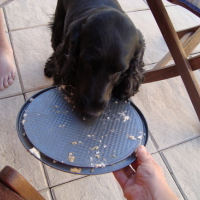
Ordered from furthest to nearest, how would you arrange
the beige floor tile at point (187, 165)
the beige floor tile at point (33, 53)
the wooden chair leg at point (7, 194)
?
the beige floor tile at point (33, 53) → the beige floor tile at point (187, 165) → the wooden chair leg at point (7, 194)

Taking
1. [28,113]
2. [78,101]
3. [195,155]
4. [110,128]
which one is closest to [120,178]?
[110,128]

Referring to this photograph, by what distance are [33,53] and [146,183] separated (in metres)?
2.21

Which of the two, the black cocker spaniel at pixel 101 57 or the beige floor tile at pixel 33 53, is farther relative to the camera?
the beige floor tile at pixel 33 53

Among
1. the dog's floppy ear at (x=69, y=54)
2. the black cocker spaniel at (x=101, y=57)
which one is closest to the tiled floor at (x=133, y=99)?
→ the dog's floppy ear at (x=69, y=54)

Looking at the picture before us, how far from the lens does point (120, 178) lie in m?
1.58

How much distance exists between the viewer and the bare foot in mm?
2420

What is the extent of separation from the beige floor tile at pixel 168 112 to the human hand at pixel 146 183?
865 mm

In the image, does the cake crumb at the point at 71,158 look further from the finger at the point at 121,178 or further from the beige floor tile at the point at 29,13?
the beige floor tile at the point at 29,13

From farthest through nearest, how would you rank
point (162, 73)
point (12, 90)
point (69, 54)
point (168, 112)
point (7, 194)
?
point (168, 112)
point (12, 90)
point (162, 73)
point (69, 54)
point (7, 194)

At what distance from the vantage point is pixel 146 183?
1.36 metres

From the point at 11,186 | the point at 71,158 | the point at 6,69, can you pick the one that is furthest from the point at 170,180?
the point at 6,69

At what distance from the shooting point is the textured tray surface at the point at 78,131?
1.39 metres

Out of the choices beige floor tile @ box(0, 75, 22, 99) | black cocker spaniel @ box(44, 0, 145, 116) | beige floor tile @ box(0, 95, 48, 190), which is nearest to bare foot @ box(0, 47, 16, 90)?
beige floor tile @ box(0, 75, 22, 99)

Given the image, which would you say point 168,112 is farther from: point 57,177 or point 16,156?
point 16,156
